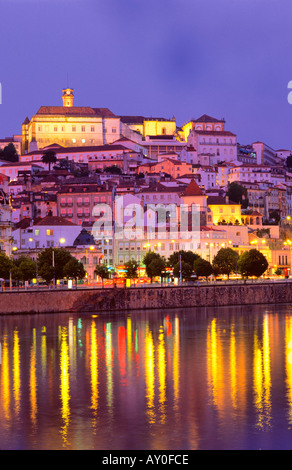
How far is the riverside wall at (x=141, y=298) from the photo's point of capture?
195ft

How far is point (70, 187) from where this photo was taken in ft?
365

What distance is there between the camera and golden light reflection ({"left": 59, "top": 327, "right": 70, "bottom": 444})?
24.8 metres

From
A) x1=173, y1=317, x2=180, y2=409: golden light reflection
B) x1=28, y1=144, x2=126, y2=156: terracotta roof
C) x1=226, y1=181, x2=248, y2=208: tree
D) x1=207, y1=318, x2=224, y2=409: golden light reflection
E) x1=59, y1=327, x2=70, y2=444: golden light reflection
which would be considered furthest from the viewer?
x1=28, y1=144, x2=126, y2=156: terracotta roof

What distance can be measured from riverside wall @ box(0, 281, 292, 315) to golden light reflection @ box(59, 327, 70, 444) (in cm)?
1225

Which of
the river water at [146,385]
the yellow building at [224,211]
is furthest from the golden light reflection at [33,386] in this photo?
the yellow building at [224,211]

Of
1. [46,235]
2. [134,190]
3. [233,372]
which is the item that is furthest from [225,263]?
[233,372]

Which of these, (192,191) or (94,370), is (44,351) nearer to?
(94,370)

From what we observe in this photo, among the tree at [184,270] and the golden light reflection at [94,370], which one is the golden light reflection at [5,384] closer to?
the golden light reflection at [94,370]

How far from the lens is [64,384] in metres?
31.7

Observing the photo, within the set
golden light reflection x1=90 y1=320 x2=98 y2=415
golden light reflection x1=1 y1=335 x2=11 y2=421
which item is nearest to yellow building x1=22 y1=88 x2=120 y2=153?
golden light reflection x1=90 y1=320 x2=98 y2=415

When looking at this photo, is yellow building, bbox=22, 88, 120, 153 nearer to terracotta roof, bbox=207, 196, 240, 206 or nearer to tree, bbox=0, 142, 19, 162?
tree, bbox=0, 142, 19, 162

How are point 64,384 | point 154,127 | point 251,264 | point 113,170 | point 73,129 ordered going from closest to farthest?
point 64,384 → point 251,264 → point 113,170 → point 73,129 → point 154,127

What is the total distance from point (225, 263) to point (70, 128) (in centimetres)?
8293

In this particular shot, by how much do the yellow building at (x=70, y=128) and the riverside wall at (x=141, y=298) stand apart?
91.9m
